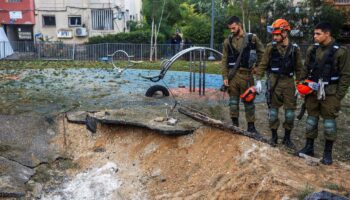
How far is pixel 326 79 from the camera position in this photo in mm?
5875

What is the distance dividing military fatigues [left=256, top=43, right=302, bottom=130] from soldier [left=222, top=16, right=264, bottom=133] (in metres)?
0.45

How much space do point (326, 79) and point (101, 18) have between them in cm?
2448

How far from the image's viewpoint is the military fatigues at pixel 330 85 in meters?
5.78

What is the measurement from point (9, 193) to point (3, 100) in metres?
4.64

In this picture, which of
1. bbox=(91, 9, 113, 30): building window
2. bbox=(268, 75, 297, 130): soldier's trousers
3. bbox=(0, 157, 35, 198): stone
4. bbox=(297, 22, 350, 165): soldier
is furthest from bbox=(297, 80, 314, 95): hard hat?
bbox=(91, 9, 113, 30): building window

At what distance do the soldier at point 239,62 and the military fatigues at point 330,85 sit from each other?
108 centimetres

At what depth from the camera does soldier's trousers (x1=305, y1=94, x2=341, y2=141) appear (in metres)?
5.93

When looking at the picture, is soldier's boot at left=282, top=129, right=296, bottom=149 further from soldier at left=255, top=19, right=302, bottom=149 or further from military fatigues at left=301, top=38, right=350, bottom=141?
military fatigues at left=301, top=38, right=350, bottom=141

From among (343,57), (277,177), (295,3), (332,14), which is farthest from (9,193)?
(295,3)

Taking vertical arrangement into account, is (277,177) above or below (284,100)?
below

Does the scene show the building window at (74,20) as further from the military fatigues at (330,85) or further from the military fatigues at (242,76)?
the military fatigues at (330,85)

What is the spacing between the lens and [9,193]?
20.5ft

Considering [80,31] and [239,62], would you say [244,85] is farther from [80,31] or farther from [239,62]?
[80,31]

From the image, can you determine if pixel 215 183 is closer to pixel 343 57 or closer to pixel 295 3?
pixel 343 57
